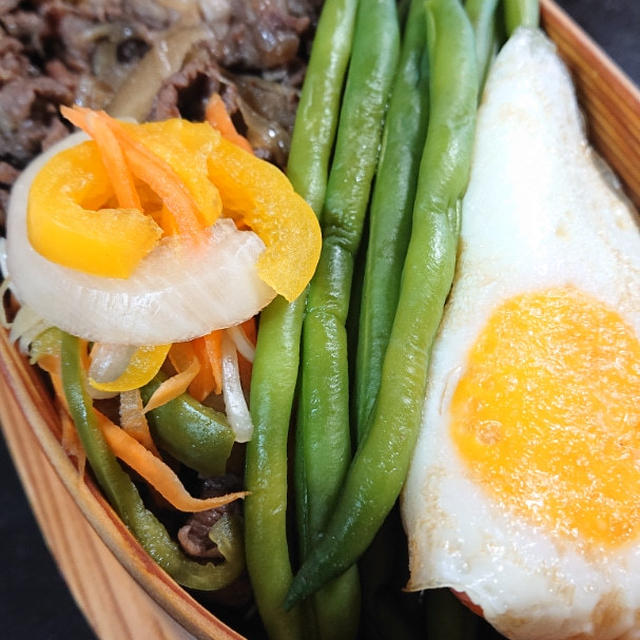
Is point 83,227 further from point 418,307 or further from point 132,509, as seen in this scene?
point 418,307

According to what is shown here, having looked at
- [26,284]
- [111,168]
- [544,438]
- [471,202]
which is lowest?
[26,284]

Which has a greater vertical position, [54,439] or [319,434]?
[319,434]

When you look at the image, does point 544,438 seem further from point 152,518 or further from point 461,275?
point 152,518

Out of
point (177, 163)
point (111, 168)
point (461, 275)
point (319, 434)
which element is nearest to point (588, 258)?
point (461, 275)

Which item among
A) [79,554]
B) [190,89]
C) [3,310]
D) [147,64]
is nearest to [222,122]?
[190,89]

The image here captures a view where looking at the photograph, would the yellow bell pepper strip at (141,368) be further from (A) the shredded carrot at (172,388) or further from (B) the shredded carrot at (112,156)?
(B) the shredded carrot at (112,156)

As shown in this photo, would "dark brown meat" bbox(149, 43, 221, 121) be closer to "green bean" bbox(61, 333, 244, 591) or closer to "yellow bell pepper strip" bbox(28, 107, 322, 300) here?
"yellow bell pepper strip" bbox(28, 107, 322, 300)
